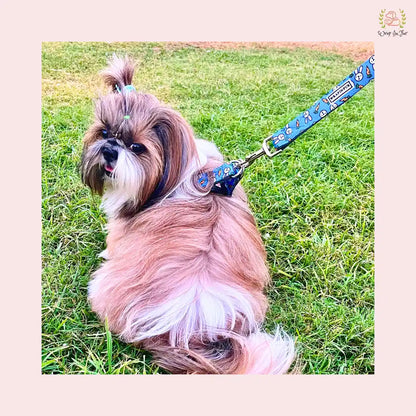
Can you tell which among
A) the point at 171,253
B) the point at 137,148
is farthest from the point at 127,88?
the point at 171,253

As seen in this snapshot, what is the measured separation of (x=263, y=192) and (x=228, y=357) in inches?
57.5

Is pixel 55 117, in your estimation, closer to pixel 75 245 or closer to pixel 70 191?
pixel 70 191

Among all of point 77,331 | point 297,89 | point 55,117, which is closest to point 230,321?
point 77,331

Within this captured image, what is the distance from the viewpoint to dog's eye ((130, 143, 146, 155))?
2.15 m

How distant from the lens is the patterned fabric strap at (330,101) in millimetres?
2107

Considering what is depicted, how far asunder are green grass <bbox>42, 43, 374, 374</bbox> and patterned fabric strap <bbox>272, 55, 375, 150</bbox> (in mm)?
831

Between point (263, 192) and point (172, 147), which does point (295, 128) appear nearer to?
point (172, 147)

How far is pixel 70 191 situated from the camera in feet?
9.20

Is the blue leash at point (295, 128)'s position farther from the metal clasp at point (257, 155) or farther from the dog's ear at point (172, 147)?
the dog's ear at point (172, 147)

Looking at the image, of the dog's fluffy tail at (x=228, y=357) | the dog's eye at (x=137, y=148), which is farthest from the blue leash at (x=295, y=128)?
the dog's fluffy tail at (x=228, y=357)

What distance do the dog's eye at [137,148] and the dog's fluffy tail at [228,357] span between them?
0.99 meters

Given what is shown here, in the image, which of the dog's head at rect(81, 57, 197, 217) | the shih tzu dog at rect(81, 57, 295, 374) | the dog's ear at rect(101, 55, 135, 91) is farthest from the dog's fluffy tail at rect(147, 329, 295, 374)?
the dog's ear at rect(101, 55, 135, 91)

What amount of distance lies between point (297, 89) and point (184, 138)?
2028mm

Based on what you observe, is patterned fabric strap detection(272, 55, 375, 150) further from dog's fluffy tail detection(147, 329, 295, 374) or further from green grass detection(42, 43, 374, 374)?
dog's fluffy tail detection(147, 329, 295, 374)
